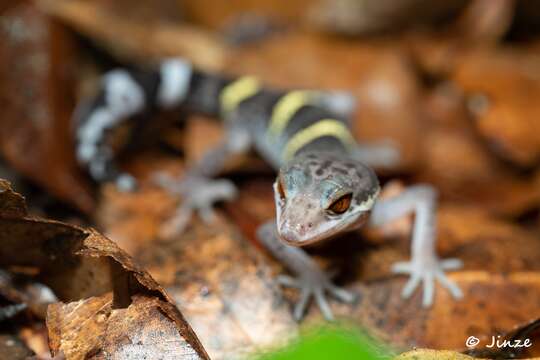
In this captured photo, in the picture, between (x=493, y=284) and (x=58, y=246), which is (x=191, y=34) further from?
(x=493, y=284)

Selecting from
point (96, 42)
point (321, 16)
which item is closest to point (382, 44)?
point (321, 16)

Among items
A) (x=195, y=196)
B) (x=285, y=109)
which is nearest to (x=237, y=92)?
(x=285, y=109)

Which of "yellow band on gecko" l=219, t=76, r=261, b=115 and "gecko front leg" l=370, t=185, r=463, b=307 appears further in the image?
"yellow band on gecko" l=219, t=76, r=261, b=115

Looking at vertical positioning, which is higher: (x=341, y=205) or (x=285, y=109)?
(x=285, y=109)

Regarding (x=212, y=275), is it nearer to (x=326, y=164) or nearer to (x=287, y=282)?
(x=287, y=282)

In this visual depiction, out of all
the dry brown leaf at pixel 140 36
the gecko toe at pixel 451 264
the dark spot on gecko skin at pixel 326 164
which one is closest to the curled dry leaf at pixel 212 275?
the dark spot on gecko skin at pixel 326 164

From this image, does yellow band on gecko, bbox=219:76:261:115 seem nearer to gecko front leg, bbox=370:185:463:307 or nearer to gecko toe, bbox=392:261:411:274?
gecko front leg, bbox=370:185:463:307

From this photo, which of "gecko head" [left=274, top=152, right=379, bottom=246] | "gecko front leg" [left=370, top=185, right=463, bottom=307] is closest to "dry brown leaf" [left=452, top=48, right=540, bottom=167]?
"gecko front leg" [left=370, top=185, right=463, bottom=307]
